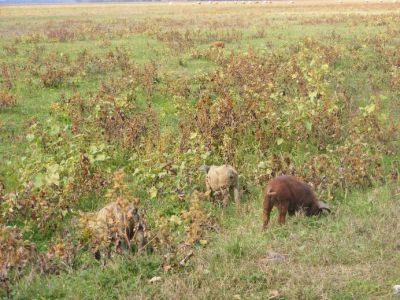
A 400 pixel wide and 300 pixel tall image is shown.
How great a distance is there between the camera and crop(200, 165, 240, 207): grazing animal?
721cm

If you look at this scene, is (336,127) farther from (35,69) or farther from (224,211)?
(35,69)

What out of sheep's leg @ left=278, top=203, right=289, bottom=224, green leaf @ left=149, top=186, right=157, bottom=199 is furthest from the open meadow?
sheep's leg @ left=278, top=203, right=289, bottom=224

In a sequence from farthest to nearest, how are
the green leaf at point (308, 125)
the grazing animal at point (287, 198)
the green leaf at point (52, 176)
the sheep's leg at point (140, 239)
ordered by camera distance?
the green leaf at point (308, 125) < the green leaf at point (52, 176) < the grazing animal at point (287, 198) < the sheep's leg at point (140, 239)

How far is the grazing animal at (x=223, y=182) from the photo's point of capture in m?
7.21

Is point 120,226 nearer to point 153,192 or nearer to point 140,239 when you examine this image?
point 140,239

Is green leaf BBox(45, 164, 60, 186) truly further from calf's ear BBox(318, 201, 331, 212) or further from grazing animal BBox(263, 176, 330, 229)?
calf's ear BBox(318, 201, 331, 212)

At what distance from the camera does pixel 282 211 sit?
6.23 m

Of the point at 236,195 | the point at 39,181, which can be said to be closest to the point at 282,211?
the point at 236,195

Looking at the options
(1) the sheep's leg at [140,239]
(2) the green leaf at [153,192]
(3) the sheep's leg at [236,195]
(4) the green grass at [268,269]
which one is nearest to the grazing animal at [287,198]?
(4) the green grass at [268,269]

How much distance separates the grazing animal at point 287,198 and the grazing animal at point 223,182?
0.99 m

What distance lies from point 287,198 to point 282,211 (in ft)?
Result: 0.56

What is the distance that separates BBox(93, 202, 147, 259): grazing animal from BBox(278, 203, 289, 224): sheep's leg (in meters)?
1.62

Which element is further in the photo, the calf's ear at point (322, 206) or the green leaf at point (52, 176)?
the green leaf at point (52, 176)

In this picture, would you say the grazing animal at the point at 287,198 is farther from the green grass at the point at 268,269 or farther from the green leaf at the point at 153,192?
the green leaf at the point at 153,192
